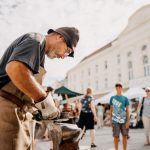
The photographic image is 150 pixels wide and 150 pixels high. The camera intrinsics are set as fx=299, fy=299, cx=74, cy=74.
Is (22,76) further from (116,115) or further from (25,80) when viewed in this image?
(116,115)

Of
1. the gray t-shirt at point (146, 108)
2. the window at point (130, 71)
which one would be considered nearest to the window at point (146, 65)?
the window at point (130, 71)

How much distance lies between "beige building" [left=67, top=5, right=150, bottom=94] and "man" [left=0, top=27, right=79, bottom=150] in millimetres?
30197

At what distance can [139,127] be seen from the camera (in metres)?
15.9

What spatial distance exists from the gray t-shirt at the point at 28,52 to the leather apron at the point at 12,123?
11 centimetres

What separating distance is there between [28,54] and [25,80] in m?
0.18

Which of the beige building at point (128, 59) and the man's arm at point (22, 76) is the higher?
the beige building at point (128, 59)

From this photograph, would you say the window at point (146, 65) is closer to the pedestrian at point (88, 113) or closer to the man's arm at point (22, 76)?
the pedestrian at point (88, 113)

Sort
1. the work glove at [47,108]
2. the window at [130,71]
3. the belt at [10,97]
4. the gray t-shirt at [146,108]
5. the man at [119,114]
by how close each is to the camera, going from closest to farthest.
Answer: the work glove at [47,108]
the belt at [10,97]
the man at [119,114]
the gray t-shirt at [146,108]
the window at [130,71]

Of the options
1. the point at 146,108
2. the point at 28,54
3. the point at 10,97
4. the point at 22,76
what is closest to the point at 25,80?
the point at 22,76

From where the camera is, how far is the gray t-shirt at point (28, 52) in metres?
2.02

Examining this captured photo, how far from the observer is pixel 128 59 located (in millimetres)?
37906

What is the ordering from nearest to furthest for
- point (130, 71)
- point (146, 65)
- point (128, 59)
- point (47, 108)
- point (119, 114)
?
point (47, 108) → point (119, 114) → point (146, 65) → point (130, 71) → point (128, 59)

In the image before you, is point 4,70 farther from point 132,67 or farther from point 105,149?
point 132,67

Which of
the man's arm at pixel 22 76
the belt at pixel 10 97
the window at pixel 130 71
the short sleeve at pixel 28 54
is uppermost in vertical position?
the window at pixel 130 71
